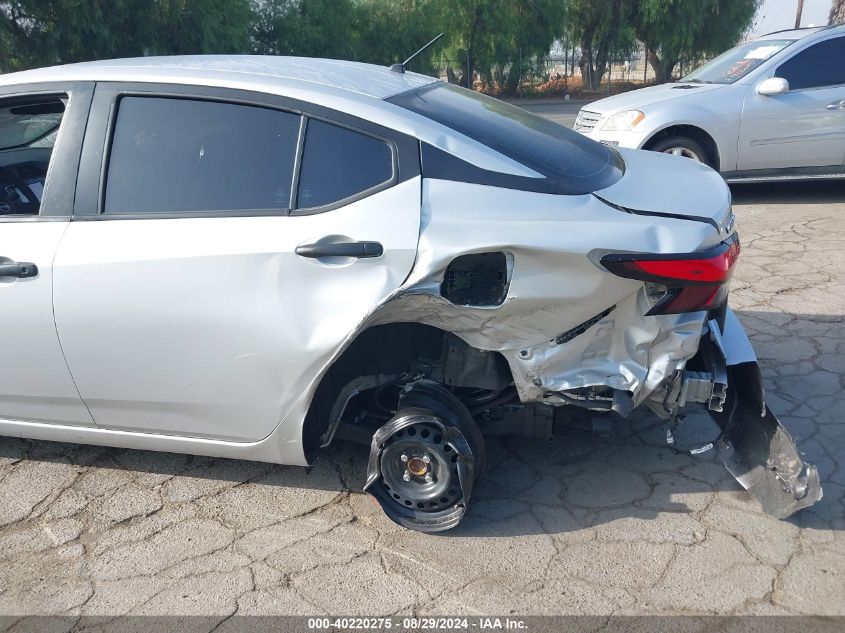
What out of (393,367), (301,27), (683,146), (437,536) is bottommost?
(437,536)

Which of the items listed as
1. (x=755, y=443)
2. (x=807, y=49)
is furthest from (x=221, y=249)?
(x=807, y=49)

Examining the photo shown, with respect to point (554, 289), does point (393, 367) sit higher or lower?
lower

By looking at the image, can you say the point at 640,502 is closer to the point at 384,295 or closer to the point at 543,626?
the point at 543,626

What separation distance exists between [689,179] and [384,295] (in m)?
1.42

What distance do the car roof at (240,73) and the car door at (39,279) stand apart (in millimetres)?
109

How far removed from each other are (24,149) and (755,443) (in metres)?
3.71

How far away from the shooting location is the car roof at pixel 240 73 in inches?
120

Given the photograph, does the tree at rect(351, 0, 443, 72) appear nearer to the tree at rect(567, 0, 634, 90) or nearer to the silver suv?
the tree at rect(567, 0, 634, 90)

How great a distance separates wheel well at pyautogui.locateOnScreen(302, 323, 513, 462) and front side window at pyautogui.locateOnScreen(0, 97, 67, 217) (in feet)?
5.00

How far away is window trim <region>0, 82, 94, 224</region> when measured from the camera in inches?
122

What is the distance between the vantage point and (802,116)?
7559mm

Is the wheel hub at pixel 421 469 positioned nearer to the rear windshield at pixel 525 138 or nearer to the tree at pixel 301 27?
the rear windshield at pixel 525 138

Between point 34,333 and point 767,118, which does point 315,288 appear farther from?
point 767,118

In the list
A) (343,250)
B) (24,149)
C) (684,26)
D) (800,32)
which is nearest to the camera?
(343,250)
